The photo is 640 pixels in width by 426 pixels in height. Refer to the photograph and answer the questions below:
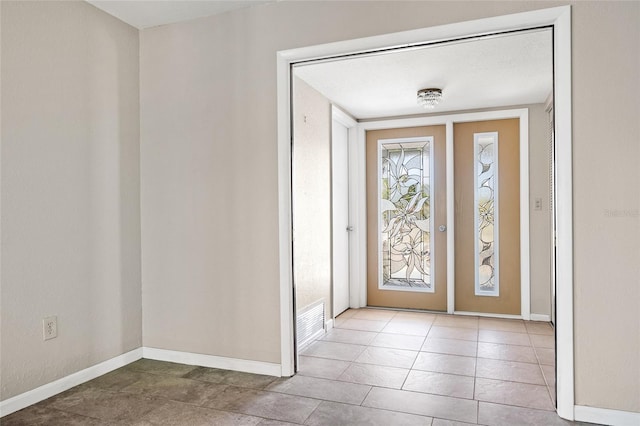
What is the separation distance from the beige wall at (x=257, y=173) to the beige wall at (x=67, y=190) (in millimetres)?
164

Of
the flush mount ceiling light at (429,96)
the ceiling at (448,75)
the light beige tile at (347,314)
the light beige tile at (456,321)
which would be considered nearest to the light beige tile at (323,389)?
the light beige tile at (347,314)

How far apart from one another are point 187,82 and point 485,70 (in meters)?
2.29

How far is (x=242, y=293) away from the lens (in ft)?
9.74

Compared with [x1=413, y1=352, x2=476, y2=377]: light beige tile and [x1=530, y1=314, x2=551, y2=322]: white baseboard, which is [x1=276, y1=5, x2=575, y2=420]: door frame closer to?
[x1=413, y1=352, x2=476, y2=377]: light beige tile

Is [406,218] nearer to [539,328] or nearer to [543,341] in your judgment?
[539,328]

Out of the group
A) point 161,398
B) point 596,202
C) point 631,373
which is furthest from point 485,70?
point 161,398

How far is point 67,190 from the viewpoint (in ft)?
8.80

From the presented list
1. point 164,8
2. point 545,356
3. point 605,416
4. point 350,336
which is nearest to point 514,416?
point 605,416

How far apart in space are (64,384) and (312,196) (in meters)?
2.23

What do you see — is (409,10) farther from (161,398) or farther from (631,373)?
(161,398)

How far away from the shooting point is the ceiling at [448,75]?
305cm

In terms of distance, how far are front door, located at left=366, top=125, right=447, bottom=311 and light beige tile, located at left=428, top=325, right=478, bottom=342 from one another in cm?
65

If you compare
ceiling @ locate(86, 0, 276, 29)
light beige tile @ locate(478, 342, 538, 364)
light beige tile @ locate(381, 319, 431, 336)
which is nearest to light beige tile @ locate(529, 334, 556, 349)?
light beige tile @ locate(478, 342, 538, 364)

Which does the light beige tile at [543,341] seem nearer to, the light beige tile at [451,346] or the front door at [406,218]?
the light beige tile at [451,346]
